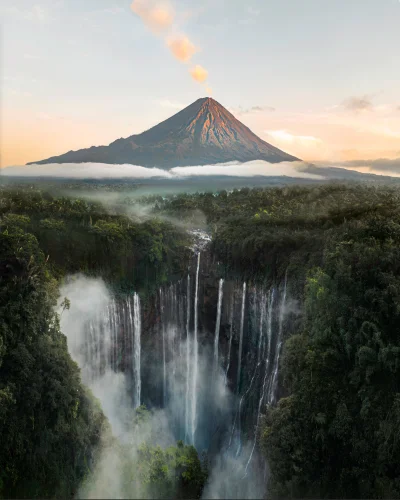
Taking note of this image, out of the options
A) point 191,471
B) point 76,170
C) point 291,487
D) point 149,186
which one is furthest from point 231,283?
point 76,170

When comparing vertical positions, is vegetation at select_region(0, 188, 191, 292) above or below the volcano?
below

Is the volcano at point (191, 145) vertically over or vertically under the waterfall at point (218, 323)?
over

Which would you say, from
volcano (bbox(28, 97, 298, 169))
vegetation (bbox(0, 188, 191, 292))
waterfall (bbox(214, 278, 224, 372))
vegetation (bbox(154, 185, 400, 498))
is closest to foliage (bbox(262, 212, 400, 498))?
vegetation (bbox(154, 185, 400, 498))

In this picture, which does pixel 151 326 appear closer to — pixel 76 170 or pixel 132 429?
pixel 132 429

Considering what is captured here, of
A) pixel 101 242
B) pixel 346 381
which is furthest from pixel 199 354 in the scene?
pixel 346 381

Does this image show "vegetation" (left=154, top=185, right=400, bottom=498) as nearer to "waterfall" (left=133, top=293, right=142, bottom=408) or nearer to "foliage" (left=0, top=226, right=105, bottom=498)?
"foliage" (left=0, top=226, right=105, bottom=498)

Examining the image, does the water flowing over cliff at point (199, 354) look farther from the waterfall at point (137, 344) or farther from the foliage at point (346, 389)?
the foliage at point (346, 389)

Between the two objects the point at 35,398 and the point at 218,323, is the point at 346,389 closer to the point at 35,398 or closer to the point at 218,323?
the point at 218,323

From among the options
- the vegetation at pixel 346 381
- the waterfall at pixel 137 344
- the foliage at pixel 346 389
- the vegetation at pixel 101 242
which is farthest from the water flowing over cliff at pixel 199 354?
the foliage at pixel 346 389
